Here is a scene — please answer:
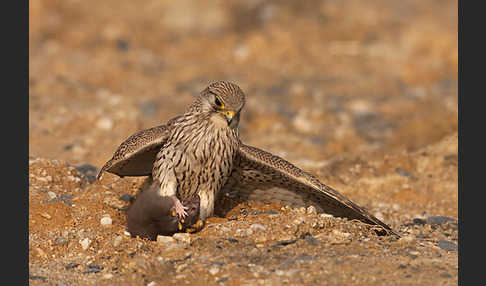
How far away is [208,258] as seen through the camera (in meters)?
5.65

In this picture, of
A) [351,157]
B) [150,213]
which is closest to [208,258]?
[150,213]

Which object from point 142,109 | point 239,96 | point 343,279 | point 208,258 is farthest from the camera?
point 142,109

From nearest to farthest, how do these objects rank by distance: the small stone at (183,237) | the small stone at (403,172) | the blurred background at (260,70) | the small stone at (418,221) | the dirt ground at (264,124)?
the dirt ground at (264,124) < the small stone at (183,237) < the small stone at (418,221) < the small stone at (403,172) < the blurred background at (260,70)

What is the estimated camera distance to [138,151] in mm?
6637

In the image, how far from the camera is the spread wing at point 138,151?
21.9ft

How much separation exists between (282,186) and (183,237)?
146 centimetres

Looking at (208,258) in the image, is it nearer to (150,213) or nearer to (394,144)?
(150,213)

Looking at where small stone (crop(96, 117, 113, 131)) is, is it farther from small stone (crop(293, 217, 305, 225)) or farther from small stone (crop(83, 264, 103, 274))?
small stone (crop(293, 217, 305, 225))

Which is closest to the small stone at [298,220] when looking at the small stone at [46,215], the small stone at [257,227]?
the small stone at [257,227]

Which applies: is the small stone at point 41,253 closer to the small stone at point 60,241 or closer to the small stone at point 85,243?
the small stone at point 60,241

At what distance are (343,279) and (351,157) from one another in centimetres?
499

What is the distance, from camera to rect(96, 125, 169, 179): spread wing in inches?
262

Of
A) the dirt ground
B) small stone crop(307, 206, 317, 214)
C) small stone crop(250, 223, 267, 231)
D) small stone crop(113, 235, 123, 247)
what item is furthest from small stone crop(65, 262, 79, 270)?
small stone crop(307, 206, 317, 214)

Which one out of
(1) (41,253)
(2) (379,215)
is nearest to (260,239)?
(1) (41,253)
